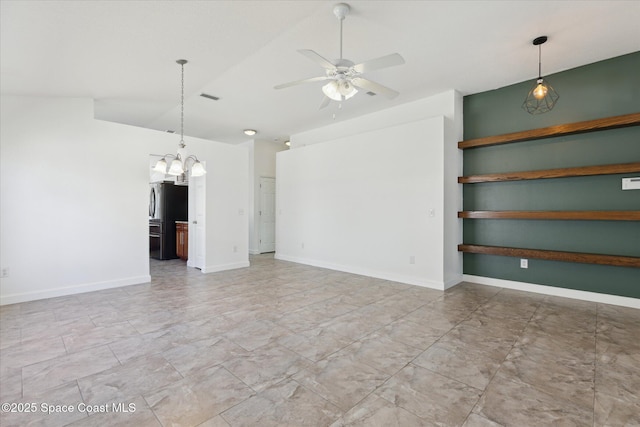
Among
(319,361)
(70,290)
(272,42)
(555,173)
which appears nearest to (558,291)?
(555,173)

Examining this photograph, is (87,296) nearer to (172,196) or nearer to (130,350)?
(130,350)

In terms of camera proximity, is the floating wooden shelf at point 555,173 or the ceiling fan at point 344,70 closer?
the ceiling fan at point 344,70

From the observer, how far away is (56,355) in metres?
→ 2.52

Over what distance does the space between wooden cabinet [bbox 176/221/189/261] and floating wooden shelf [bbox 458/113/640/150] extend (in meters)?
6.06

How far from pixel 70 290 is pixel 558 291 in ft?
23.4

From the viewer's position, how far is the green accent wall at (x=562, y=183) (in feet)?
12.5

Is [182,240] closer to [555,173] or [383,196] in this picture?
[383,196]

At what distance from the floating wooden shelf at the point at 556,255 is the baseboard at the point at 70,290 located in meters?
5.49

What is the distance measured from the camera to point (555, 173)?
13.4 feet

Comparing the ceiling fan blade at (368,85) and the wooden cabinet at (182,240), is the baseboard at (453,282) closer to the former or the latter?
the ceiling fan blade at (368,85)

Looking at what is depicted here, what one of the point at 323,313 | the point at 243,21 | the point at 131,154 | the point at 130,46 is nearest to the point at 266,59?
the point at 243,21

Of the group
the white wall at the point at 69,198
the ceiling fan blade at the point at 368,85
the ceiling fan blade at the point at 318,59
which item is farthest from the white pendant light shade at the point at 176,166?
the ceiling fan blade at the point at 368,85

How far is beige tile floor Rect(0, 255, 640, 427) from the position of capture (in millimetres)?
1814

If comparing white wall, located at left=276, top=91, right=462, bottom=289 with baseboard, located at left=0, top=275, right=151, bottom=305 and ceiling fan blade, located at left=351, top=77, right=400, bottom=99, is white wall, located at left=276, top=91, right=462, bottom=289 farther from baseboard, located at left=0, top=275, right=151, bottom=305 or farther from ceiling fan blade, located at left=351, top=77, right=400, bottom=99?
baseboard, located at left=0, top=275, right=151, bottom=305
